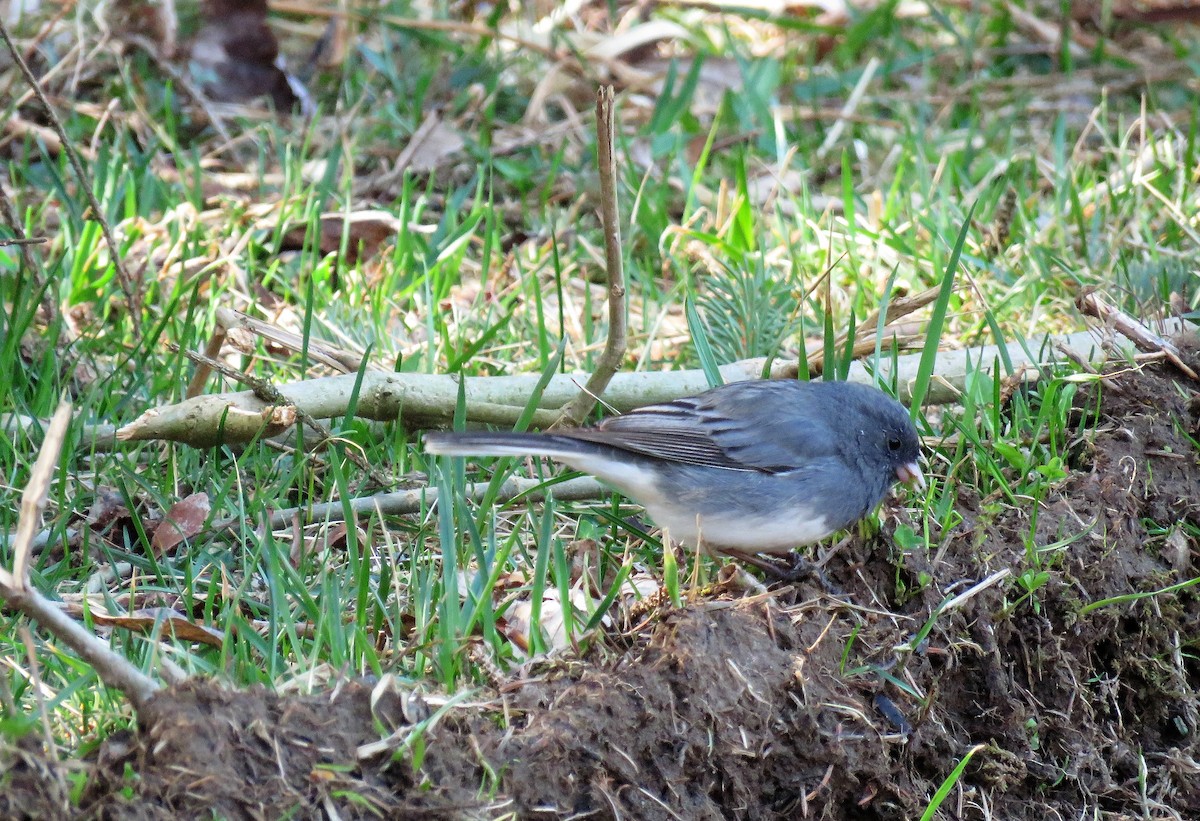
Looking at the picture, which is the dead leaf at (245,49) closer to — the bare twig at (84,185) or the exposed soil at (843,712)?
the bare twig at (84,185)

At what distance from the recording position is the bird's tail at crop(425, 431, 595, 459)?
7.69ft

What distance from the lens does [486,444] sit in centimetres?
236

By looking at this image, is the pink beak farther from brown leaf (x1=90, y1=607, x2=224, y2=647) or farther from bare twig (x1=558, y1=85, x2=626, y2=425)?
brown leaf (x1=90, y1=607, x2=224, y2=647)

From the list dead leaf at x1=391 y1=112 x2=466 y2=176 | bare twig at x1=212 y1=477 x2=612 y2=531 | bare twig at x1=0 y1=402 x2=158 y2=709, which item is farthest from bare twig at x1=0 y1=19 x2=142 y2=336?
bare twig at x1=0 y1=402 x2=158 y2=709

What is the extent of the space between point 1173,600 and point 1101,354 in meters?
0.82

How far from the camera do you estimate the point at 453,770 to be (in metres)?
1.93

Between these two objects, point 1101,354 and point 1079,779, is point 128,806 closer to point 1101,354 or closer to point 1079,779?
point 1079,779

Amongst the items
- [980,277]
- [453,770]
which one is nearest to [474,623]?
[453,770]

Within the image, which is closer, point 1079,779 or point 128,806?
point 128,806

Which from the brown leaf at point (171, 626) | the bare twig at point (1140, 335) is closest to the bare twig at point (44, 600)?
the brown leaf at point (171, 626)

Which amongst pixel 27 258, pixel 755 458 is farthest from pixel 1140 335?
pixel 27 258

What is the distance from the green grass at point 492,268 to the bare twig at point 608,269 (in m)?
0.16

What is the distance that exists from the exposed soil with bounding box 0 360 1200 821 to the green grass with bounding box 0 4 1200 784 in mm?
133

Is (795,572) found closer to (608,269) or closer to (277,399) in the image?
(608,269)
